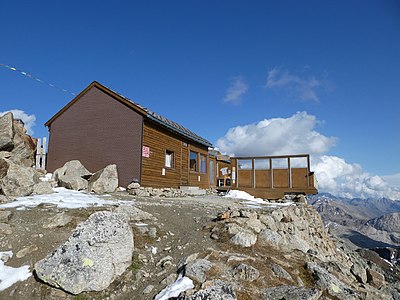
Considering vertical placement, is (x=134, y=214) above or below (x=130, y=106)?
below

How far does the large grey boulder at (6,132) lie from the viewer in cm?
1198

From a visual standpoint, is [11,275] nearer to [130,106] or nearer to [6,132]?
[6,132]

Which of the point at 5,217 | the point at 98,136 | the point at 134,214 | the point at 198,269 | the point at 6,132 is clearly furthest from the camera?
the point at 98,136

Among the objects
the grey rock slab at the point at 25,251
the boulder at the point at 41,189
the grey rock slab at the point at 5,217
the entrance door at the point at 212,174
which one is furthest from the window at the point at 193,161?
the grey rock slab at the point at 25,251

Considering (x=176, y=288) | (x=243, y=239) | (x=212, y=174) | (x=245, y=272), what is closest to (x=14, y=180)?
(x=176, y=288)

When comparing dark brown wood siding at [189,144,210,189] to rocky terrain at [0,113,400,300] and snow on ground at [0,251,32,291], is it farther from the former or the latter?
snow on ground at [0,251,32,291]

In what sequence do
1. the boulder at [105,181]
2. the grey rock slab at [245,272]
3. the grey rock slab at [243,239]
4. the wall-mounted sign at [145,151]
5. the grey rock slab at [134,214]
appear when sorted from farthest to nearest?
the wall-mounted sign at [145,151] → the boulder at [105,181] → the grey rock slab at [134,214] → the grey rock slab at [243,239] → the grey rock slab at [245,272]

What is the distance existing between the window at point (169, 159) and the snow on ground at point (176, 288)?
44.1 feet

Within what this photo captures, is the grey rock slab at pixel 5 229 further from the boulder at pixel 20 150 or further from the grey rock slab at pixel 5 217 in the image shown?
the boulder at pixel 20 150

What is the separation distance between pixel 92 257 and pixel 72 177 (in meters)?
9.68

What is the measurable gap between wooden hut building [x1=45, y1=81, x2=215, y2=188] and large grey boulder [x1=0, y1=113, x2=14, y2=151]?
468 cm

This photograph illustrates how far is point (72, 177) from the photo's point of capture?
43.1ft

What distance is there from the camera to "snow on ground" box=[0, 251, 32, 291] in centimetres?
418

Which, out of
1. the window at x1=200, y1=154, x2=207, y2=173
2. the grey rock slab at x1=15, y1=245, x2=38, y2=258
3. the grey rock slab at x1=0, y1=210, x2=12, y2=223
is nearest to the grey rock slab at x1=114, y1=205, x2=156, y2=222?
the grey rock slab at x1=15, y1=245, x2=38, y2=258
